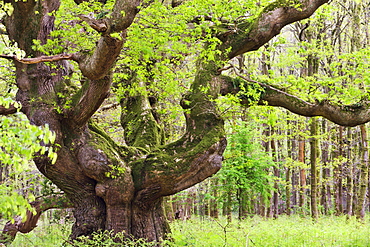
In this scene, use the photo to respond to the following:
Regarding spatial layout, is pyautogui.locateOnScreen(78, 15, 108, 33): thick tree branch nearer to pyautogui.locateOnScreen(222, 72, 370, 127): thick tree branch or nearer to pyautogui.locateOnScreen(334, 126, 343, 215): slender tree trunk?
pyautogui.locateOnScreen(222, 72, 370, 127): thick tree branch

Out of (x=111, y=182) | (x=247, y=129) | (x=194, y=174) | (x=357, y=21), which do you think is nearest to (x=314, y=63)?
(x=357, y=21)

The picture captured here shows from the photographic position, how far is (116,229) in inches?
316

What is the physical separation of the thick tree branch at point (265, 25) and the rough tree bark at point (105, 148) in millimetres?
25

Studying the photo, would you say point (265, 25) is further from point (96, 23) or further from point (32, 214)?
point (32, 214)

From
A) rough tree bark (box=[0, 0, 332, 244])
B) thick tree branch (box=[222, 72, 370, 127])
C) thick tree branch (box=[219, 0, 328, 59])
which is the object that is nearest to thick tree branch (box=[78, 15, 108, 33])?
rough tree bark (box=[0, 0, 332, 244])

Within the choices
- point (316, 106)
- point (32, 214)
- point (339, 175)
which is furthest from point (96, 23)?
point (339, 175)

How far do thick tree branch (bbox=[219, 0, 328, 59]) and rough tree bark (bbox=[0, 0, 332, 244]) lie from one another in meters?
0.03

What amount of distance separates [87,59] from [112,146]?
2.90 m

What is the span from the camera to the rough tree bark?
307 inches

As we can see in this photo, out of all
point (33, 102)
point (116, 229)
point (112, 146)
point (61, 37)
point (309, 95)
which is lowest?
point (116, 229)

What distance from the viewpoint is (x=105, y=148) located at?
8.23 meters

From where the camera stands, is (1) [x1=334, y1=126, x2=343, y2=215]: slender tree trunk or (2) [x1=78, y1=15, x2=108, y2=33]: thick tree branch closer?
(2) [x1=78, y1=15, x2=108, y2=33]: thick tree branch

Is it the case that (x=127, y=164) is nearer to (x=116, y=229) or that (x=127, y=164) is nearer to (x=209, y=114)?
(x=116, y=229)

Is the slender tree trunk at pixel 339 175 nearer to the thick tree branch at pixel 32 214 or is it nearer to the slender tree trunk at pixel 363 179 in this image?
the slender tree trunk at pixel 363 179
